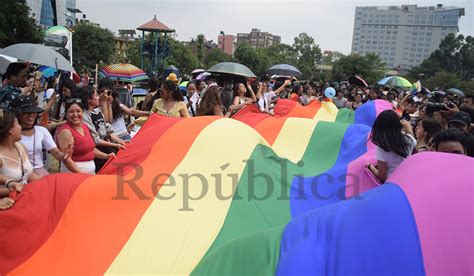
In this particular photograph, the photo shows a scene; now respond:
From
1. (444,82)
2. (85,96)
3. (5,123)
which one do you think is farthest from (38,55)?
(444,82)

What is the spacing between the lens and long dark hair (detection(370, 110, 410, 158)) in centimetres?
342

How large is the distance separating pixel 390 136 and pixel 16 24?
2737 centimetres

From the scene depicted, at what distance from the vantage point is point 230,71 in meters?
9.14

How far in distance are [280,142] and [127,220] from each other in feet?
8.74

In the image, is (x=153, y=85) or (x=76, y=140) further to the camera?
(x=153, y=85)

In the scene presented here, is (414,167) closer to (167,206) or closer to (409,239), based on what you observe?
(409,239)

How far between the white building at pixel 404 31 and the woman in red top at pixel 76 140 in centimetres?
13192

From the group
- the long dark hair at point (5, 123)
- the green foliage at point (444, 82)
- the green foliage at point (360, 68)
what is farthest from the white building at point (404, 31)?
the long dark hair at point (5, 123)

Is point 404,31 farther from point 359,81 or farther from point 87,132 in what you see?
point 87,132

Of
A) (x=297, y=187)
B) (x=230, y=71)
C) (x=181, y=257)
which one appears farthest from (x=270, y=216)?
(x=230, y=71)

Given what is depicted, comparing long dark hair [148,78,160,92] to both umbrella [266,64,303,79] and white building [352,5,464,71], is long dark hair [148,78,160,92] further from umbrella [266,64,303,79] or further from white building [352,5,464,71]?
white building [352,5,464,71]

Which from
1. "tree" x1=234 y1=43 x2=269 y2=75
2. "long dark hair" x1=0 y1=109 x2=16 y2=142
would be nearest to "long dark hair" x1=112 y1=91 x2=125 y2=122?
"long dark hair" x1=0 y1=109 x2=16 y2=142

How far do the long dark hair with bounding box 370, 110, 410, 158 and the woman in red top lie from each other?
2622mm

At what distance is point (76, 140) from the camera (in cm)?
378
